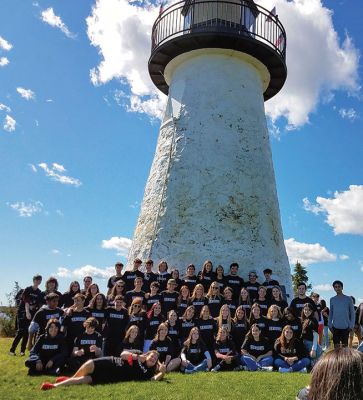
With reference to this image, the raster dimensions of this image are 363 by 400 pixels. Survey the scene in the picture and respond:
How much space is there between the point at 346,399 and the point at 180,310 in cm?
801

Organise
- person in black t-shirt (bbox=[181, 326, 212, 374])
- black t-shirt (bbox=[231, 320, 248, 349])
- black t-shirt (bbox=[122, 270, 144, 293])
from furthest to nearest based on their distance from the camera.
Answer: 1. black t-shirt (bbox=[122, 270, 144, 293])
2. black t-shirt (bbox=[231, 320, 248, 349])
3. person in black t-shirt (bbox=[181, 326, 212, 374])

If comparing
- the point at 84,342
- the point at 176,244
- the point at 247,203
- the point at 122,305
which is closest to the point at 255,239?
the point at 247,203

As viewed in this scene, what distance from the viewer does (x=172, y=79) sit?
592 inches

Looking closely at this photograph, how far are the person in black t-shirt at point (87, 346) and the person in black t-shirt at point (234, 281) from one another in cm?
376

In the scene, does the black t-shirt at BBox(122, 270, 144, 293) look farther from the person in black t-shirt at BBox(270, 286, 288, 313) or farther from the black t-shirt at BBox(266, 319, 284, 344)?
the black t-shirt at BBox(266, 319, 284, 344)

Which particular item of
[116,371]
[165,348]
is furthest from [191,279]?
[116,371]

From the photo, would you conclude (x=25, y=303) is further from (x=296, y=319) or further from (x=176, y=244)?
(x=296, y=319)

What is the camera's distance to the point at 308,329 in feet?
29.4

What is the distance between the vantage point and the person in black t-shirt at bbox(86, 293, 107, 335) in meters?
8.54

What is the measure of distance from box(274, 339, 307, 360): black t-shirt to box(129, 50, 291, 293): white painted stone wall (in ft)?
11.1

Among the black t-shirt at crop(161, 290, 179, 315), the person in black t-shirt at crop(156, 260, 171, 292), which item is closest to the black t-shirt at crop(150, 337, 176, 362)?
the black t-shirt at crop(161, 290, 179, 315)

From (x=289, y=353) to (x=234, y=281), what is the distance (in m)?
2.57

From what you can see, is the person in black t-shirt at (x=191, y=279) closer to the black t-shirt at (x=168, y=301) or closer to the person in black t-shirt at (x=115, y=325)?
the black t-shirt at (x=168, y=301)

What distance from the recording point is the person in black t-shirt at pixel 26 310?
10.0 meters
